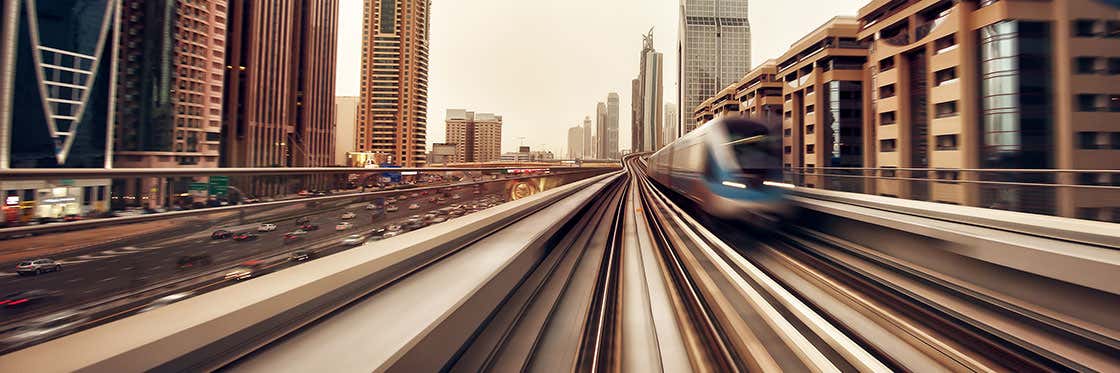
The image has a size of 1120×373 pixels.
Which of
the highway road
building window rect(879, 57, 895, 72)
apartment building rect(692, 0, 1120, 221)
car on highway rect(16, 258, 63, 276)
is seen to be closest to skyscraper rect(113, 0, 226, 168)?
the highway road

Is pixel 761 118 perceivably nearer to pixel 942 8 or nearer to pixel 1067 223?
pixel 1067 223

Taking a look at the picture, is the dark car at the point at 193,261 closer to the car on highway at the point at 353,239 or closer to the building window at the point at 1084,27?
the car on highway at the point at 353,239

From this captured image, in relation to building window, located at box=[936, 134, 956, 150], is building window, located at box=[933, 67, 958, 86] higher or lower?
higher

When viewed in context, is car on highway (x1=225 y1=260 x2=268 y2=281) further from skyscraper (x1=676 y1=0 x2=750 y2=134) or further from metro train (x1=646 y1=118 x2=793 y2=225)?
skyscraper (x1=676 y1=0 x2=750 y2=134)

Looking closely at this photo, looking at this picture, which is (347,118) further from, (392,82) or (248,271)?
(248,271)

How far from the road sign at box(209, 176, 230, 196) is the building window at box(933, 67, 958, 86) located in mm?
33812

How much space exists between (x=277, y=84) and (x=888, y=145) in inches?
3302

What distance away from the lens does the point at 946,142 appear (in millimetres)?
23500

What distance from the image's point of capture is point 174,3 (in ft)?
149

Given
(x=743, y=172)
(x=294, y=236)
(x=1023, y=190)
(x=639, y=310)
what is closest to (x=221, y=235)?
(x=294, y=236)

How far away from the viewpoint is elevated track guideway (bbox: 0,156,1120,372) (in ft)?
5.35

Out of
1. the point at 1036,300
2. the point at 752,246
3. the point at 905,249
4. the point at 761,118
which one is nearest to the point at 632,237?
the point at 752,246

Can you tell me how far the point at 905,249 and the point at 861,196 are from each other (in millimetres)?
4706

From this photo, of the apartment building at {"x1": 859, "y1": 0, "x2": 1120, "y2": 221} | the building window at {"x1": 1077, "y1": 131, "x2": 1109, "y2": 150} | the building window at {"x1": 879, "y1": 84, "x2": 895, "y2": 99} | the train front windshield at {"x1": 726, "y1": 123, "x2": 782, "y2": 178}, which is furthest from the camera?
the building window at {"x1": 879, "y1": 84, "x2": 895, "y2": 99}
